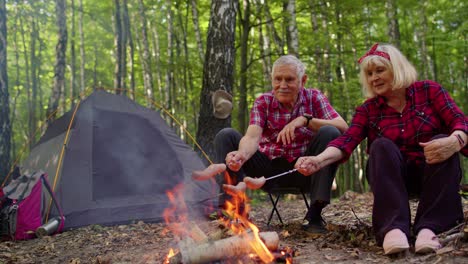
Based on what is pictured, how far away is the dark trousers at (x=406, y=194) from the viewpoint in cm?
238

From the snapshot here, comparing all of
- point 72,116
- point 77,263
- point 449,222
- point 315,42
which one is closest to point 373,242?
point 449,222

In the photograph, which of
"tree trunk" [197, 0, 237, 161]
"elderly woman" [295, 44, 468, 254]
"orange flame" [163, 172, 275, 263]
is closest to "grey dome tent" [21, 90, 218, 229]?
"orange flame" [163, 172, 275, 263]

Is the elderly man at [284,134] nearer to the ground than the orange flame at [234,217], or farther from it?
farther from it

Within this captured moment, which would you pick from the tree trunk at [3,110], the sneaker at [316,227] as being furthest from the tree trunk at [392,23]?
the tree trunk at [3,110]

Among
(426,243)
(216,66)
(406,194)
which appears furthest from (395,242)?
(216,66)

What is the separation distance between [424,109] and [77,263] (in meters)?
2.66

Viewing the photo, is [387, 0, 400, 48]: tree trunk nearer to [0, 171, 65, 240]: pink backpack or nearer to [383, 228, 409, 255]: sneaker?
[0, 171, 65, 240]: pink backpack

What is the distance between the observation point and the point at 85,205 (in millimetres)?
4719

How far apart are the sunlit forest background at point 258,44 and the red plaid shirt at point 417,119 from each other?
304 cm

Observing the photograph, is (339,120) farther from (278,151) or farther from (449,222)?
(449,222)

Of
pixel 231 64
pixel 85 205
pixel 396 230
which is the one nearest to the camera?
pixel 396 230

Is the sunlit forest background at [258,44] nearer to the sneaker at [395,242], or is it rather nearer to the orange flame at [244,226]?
the orange flame at [244,226]

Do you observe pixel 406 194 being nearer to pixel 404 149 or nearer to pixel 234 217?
pixel 404 149

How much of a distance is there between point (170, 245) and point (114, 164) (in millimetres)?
2170
